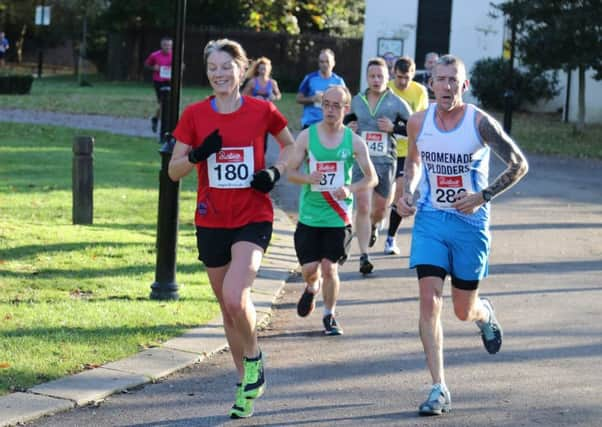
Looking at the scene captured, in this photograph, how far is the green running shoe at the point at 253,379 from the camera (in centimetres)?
608

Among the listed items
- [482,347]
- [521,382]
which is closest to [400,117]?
[482,347]

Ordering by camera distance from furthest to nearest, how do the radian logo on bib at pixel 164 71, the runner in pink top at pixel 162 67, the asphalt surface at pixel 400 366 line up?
1. the radian logo on bib at pixel 164 71
2. the runner in pink top at pixel 162 67
3. the asphalt surface at pixel 400 366

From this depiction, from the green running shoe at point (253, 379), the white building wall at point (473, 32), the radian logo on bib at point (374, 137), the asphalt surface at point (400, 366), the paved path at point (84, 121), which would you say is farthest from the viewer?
the white building wall at point (473, 32)

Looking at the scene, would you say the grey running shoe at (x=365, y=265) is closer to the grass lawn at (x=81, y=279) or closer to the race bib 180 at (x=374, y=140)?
the race bib 180 at (x=374, y=140)

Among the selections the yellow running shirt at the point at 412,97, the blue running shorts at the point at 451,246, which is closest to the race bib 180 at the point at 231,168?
the blue running shorts at the point at 451,246

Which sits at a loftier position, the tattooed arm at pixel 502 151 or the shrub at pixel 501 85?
the shrub at pixel 501 85

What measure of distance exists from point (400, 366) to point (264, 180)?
1981 mm

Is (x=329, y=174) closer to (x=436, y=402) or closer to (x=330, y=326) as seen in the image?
(x=330, y=326)

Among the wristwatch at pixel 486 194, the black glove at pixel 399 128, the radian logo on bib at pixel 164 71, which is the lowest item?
the wristwatch at pixel 486 194

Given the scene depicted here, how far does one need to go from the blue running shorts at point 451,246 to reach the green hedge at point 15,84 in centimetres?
3333

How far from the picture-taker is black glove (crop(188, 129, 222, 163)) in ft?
19.6

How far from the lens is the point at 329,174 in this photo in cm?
842

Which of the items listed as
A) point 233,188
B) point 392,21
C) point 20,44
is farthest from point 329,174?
point 20,44

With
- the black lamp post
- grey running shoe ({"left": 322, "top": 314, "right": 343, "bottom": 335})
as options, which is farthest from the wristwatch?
the black lamp post
